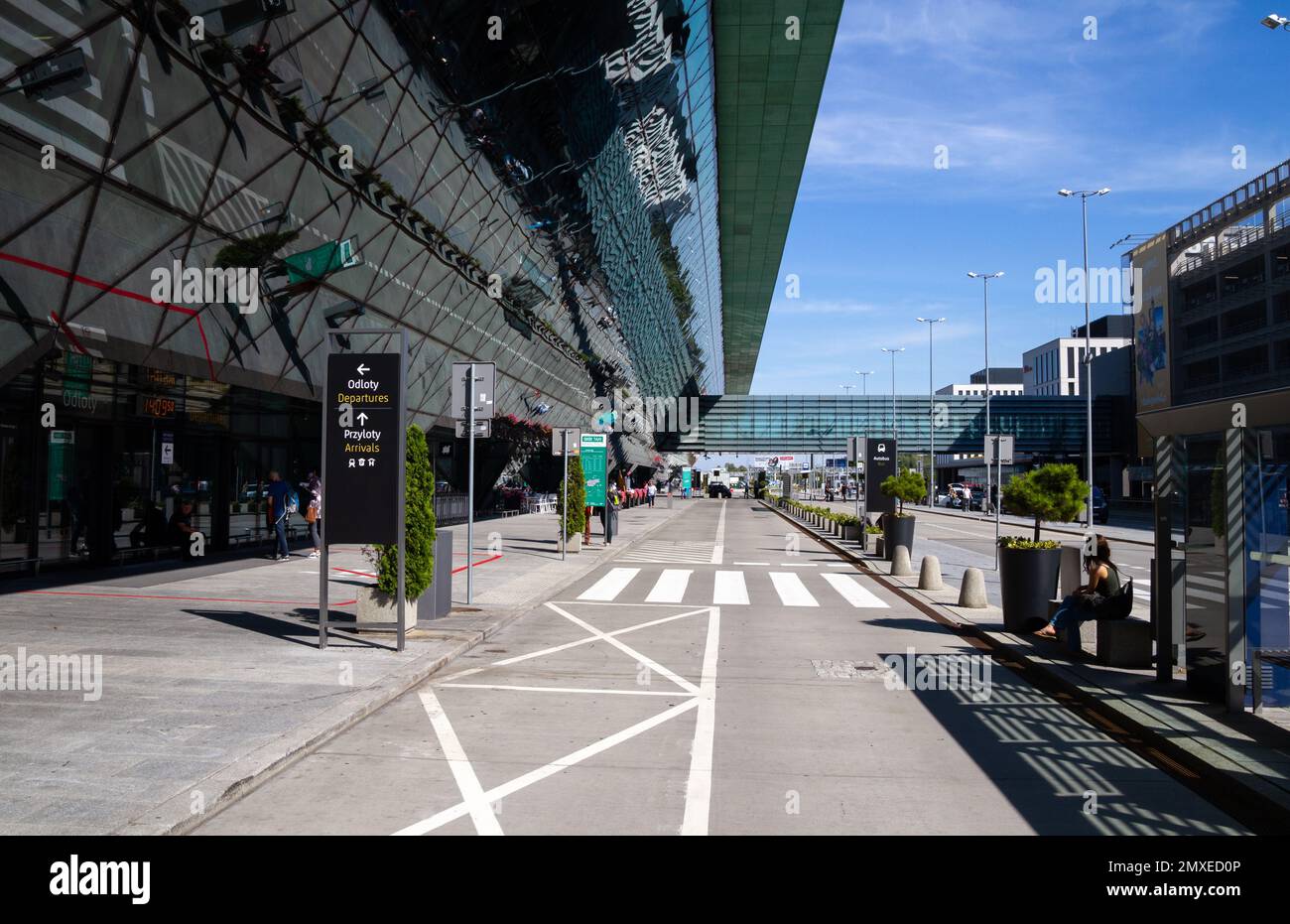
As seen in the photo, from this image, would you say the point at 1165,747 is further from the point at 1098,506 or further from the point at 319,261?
the point at 1098,506

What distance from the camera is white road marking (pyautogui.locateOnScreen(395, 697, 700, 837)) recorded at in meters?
5.45

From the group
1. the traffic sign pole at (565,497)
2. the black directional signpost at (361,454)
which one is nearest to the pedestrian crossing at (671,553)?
the traffic sign pole at (565,497)

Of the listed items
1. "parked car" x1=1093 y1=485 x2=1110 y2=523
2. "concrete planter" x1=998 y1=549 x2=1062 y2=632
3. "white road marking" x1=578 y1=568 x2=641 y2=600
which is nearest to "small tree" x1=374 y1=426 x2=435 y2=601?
"white road marking" x1=578 y1=568 x2=641 y2=600

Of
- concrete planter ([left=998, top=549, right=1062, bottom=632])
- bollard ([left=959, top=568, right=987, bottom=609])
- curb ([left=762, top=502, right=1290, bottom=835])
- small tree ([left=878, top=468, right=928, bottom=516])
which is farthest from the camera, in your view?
small tree ([left=878, top=468, right=928, bottom=516])

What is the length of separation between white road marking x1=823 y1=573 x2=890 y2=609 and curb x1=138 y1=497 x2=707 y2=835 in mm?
7945

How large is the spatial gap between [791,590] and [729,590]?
1162mm

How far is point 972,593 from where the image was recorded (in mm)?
15305

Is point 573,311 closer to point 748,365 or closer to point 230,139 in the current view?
point 230,139

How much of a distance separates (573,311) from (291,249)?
2366cm

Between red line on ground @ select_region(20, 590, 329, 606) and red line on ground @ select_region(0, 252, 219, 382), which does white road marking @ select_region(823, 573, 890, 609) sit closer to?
red line on ground @ select_region(20, 590, 329, 606)

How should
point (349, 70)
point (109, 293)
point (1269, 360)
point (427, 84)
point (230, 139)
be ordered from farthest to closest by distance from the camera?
point (1269, 360) → point (427, 84) → point (349, 70) → point (230, 139) → point (109, 293)

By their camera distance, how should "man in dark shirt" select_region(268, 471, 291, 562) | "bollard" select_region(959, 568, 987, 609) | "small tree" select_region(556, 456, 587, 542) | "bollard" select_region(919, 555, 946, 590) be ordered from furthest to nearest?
"small tree" select_region(556, 456, 587, 542) → "man in dark shirt" select_region(268, 471, 291, 562) → "bollard" select_region(919, 555, 946, 590) → "bollard" select_region(959, 568, 987, 609)
